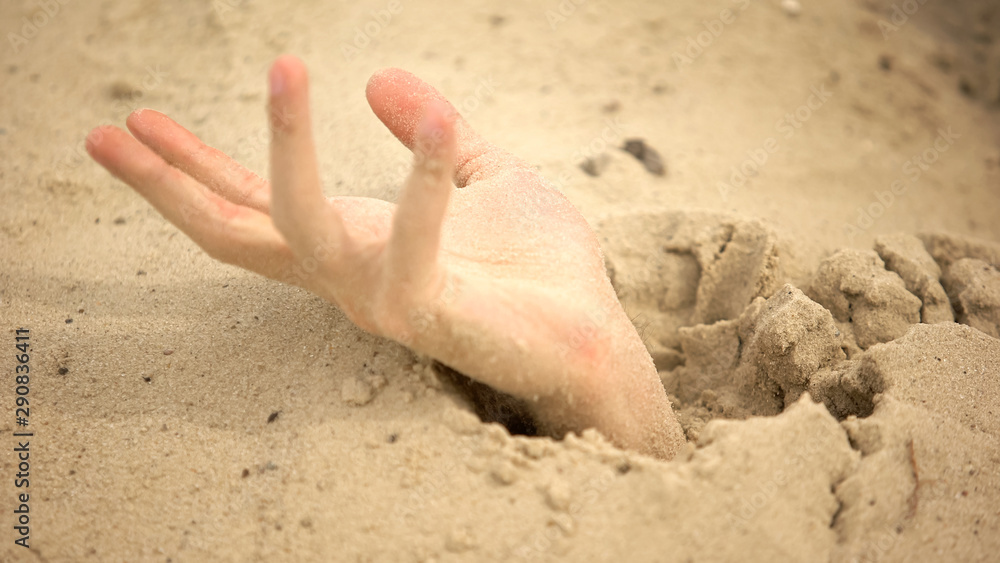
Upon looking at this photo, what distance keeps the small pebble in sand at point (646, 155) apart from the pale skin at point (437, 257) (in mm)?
1165

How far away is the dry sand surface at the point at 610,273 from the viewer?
4.63 feet

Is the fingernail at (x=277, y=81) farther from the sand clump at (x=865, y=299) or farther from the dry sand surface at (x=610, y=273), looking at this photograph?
the sand clump at (x=865, y=299)

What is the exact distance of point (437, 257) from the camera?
1389 mm

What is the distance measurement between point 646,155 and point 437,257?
1758mm

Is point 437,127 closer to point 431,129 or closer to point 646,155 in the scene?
point 431,129

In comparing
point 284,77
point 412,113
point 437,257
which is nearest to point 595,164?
point 412,113

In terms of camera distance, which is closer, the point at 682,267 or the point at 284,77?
the point at 284,77

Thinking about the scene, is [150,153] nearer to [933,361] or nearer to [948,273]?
[933,361]

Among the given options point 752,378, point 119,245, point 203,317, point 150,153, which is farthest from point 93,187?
point 752,378

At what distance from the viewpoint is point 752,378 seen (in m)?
1.95

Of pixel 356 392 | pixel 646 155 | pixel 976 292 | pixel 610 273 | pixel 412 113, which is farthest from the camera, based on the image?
pixel 646 155

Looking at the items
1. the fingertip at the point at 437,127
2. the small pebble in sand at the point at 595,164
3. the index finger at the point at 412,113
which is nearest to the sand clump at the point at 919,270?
the small pebble in sand at the point at 595,164

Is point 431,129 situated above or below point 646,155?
above

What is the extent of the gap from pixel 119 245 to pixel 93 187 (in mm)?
457
